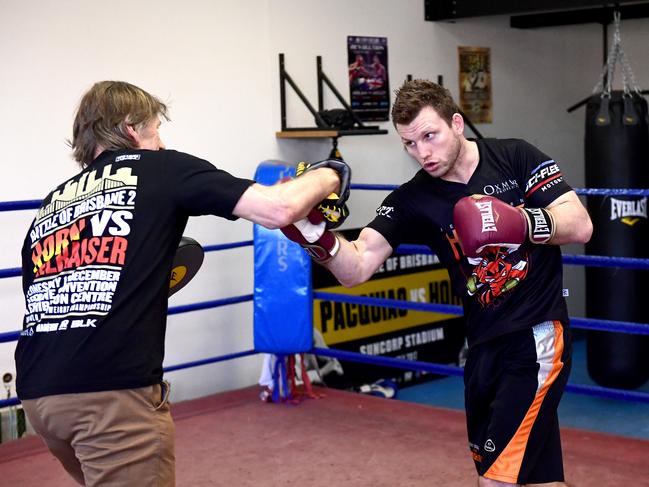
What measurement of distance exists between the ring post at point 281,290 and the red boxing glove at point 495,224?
2.25m

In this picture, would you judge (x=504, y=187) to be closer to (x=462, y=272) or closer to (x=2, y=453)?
(x=462, y=272)

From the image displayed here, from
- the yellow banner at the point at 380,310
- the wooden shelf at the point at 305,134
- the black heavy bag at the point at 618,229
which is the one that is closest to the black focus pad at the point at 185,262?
the wooden shelf at the point at 305,134

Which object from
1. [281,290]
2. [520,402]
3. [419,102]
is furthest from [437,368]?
[419,102]

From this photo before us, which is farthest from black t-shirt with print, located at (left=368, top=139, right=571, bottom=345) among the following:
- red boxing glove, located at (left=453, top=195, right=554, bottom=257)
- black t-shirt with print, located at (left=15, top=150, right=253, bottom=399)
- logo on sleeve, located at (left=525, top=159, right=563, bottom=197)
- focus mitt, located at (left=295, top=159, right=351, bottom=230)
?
black t-shirt with print, located at (left=15, top=150, right=253, bottom=399)

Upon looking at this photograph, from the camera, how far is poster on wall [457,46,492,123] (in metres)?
6.29

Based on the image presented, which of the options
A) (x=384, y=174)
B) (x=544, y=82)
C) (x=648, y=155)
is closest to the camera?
(x=648, y=155)

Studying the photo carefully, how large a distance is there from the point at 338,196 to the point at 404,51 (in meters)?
3.80

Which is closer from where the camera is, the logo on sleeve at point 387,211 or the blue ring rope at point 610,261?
the logo on sleeve at point 387,211

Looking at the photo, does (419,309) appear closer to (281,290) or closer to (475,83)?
(281,290)

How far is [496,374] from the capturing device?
8.02ft

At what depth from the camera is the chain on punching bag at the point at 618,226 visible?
208 inches

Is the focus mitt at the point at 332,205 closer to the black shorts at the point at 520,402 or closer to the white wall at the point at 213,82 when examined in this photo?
the black shorts at the point at 520,402

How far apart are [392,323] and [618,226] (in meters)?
1.43

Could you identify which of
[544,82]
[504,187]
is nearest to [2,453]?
[504,187]
